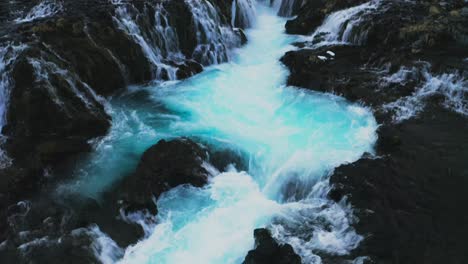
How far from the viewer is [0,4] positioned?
16953 mm

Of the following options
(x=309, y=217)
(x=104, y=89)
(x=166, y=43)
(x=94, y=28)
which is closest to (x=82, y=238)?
(x=309, y=217)

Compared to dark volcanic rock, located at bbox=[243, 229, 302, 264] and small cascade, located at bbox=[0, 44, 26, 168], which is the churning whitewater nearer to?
dark volcanic rock, located at bbox=[243, 229, 302, 264]

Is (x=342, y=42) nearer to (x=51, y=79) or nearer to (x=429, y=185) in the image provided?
(x=429, y=185)

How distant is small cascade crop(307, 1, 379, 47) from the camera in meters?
16.9

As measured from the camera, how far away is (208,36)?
57.1ft

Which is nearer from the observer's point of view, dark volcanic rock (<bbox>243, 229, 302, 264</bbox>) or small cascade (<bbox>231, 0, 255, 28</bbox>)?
dark volcanic rock (<bbox>243, 229, 302, 264</bbox>)

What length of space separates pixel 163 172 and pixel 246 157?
2304mm

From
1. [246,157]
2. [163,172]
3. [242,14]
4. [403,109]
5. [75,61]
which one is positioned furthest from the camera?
[242,14]

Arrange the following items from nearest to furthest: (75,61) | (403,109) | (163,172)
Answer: (163,172) → (403,109) → (75,61)

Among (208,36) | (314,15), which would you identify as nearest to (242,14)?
(314,15)

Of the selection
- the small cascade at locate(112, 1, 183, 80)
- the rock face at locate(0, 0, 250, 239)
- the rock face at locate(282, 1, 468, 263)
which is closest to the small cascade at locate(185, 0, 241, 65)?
A: the rock face at locate(0, 0, 250, 239)

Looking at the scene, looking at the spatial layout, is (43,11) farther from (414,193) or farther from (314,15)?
(414,193)

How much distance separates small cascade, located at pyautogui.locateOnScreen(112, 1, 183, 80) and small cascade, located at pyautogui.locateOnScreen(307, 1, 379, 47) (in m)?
6.14

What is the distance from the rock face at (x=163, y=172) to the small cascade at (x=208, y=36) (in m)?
7.17
